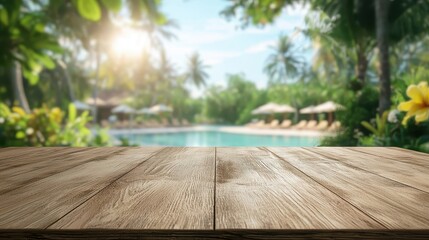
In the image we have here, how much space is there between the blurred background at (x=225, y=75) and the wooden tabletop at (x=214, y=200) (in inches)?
52.4

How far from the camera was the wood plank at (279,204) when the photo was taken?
48 centimetres

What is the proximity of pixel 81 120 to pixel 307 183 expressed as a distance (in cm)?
546

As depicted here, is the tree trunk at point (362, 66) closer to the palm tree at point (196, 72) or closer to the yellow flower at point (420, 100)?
the yellow flower at point (420, 100)

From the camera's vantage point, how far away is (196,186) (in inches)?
28.7

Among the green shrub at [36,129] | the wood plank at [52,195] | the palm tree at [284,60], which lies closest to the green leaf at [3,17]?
the wood plank at [52,195]

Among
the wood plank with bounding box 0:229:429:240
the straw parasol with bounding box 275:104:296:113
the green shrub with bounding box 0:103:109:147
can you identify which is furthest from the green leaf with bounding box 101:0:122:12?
Result: the straw parasol with bounding box 275:104:296:113

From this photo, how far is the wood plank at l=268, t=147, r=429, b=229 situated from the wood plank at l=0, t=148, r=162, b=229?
491 mm

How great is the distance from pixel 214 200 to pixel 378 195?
1.05 ft

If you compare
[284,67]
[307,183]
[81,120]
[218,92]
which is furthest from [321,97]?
[307,183]

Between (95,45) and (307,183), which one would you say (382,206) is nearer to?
(307,183)

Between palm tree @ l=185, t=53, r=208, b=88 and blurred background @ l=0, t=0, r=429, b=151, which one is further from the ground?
palm tree @ l=185, t=53, r=208, b=88

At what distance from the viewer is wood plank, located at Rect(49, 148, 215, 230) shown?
484 millimetres

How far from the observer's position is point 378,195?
2.15ft

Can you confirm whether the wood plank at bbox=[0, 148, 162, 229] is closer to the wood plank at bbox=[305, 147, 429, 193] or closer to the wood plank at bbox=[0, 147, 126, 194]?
the wood plank at bbox=[0, 147, 126, 194]
